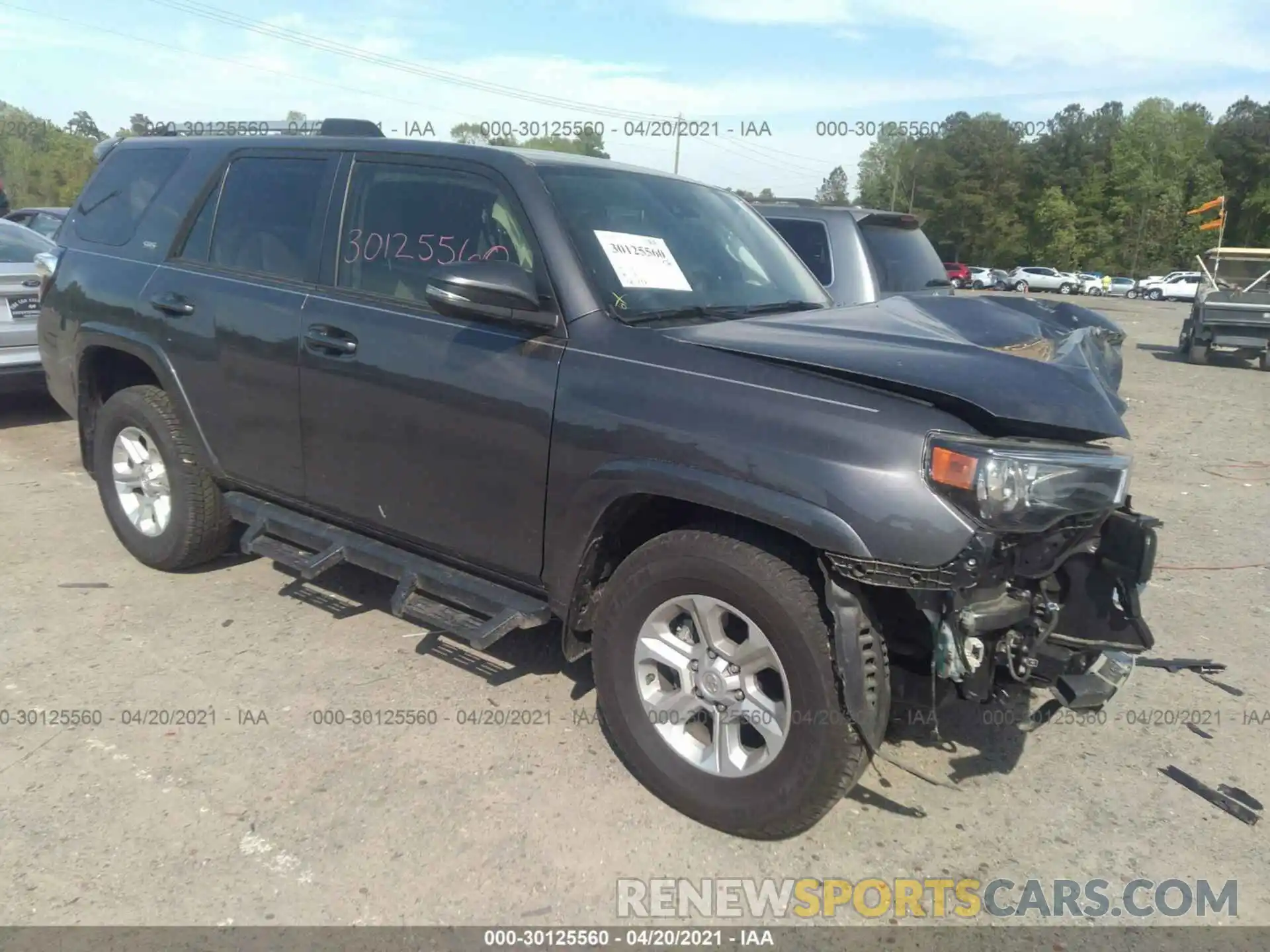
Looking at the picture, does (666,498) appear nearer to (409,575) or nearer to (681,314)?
(681,314)

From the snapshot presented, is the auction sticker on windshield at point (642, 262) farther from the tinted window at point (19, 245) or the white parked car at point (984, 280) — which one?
the white parked car at point (984, 280)

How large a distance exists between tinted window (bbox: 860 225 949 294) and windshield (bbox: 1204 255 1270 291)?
477 inches

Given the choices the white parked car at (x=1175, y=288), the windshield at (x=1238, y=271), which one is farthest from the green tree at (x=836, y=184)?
the windshield at (x=1238, y=271)

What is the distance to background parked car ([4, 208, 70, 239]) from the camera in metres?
15.5

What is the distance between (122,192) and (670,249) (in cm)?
307

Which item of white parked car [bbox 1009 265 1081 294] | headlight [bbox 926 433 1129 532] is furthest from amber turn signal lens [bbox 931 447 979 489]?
white parked car [bbox 1009 265 1081 294]

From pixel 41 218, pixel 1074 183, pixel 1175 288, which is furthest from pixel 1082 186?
pixel 41 218

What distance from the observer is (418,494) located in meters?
3.57

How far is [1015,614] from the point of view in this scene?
8.98 feet

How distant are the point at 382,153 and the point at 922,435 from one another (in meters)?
2.45

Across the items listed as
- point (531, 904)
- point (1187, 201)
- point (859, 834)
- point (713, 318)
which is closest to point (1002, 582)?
point (859, 834)

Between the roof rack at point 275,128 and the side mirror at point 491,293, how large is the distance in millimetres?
1251

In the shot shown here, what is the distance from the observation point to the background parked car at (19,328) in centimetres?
720

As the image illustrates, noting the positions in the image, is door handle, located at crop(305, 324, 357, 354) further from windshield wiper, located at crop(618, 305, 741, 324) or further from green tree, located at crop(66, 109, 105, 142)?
green tree, located at crop(66, 109, 105, 142)
